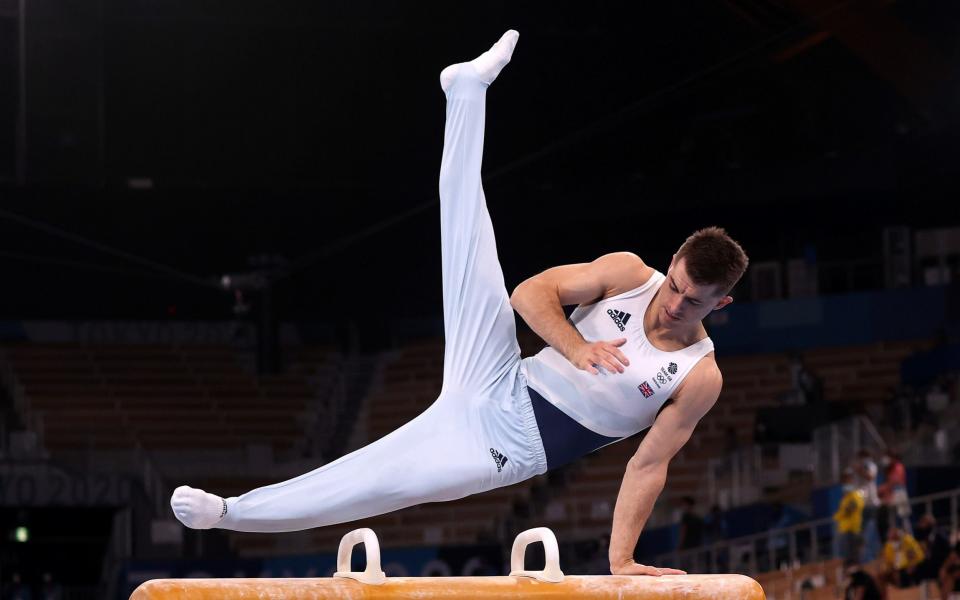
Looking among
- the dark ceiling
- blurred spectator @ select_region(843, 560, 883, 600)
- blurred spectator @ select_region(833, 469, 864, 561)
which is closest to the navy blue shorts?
blurred spectator @ select_region(843, 560, 883, 600)

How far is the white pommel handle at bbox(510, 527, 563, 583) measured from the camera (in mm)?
4332

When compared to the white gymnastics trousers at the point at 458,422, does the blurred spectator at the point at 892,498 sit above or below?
below

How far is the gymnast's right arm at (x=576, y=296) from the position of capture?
4648 mm

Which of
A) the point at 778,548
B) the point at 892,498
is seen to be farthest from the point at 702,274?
the point at 778,548

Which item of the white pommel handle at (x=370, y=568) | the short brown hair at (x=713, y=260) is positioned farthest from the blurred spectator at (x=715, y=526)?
the white pommel handle at (x=370, y=568)

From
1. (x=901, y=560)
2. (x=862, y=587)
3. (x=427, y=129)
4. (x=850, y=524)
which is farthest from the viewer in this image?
(x=427, y=129)

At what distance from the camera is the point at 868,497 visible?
12.7 metres

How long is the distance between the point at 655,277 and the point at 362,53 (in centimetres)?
1040

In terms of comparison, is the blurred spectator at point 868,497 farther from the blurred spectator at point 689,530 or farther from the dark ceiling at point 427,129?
the dark ceiling at point 427,129

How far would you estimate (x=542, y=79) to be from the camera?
14.9 m

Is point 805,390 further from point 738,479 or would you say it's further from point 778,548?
point 778,548

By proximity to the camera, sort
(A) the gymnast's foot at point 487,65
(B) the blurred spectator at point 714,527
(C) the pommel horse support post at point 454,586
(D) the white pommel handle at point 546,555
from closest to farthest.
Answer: (C) the pommel horse support post at point 454,586
(D) the white pommel handle at point 546,555
(A) the gymnast's foot at point 487,65
(B) the blurred spectator at point 714,527

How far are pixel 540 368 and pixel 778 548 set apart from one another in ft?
30.3

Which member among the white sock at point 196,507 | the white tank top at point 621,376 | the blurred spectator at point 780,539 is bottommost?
the blurred spectator at point 780,539
